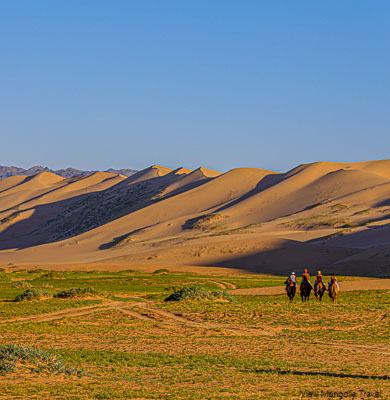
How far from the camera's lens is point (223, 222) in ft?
330

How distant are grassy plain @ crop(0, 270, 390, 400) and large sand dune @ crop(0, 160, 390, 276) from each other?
99.9 ft

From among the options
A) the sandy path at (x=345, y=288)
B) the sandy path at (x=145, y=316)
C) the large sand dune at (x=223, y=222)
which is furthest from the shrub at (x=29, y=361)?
the large sand dune at (x=223, y=222)

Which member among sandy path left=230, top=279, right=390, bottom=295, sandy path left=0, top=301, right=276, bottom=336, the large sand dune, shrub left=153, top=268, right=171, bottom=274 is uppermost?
the large sand dune

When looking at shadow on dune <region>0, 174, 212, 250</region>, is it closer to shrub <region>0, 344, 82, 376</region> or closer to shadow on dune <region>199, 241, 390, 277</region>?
shadow on dune <region>199, 241, 390, 277</region>

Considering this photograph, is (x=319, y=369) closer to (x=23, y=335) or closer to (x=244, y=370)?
(x=244, y=370)

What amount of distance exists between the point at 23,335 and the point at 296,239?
5894 centimetres

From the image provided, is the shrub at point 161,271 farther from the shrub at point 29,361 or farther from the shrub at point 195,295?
the shrub at point 29,361

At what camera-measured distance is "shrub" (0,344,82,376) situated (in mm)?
14727

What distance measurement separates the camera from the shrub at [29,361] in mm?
14727

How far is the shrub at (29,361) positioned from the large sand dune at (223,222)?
44.2 meters

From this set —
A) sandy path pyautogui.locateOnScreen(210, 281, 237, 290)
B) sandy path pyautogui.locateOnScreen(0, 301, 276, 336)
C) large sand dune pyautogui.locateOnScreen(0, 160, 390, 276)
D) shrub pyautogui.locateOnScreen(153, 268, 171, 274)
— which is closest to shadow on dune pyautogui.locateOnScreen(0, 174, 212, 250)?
large sand dune pyautogui.locateOnScreen(0, 160, 390, 276)

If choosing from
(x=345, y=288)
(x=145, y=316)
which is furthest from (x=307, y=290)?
(x=345, y=288)

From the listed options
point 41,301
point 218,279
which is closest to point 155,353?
point 41,301

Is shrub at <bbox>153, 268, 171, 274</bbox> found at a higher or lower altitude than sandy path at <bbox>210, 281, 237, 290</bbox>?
higher
